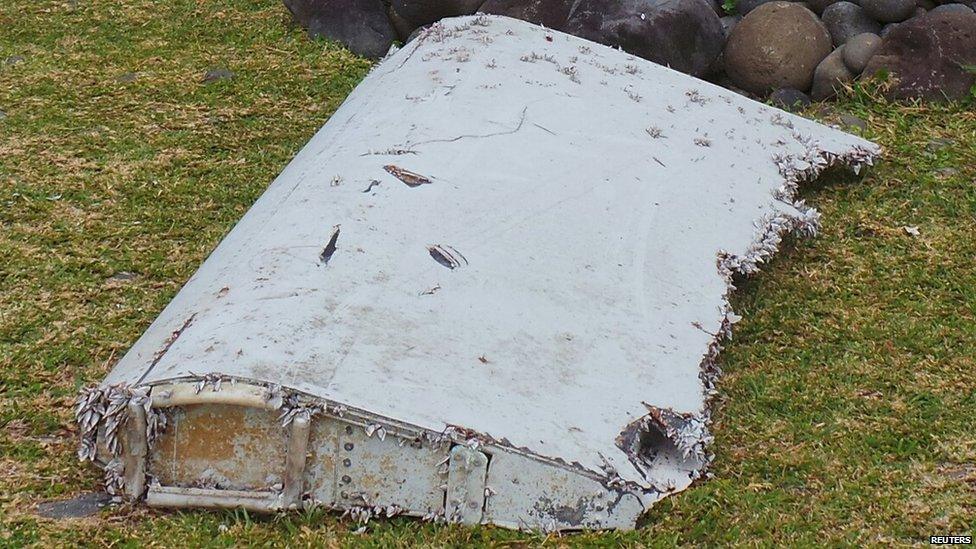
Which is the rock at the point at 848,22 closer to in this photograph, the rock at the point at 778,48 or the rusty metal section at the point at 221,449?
the rock at the point at 778,48

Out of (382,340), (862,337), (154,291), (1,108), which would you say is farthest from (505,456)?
(1,108)

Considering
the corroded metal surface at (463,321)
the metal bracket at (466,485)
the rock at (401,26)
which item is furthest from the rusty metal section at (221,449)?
the rock at (401,26)

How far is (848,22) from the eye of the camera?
5.73m

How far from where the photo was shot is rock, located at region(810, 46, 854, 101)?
5.58 meters

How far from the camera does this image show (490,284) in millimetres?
3070

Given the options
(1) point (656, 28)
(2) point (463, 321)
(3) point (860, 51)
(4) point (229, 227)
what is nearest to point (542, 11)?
(1) point (656, 28)

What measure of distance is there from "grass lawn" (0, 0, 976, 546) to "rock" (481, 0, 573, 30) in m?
0.90

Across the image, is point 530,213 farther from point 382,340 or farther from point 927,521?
point 927,521

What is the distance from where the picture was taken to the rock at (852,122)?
527 cm

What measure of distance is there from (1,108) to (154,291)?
2193 millimetres

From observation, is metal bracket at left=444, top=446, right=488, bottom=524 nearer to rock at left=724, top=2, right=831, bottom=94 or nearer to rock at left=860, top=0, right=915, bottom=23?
rock at left=724, top=2, right=831, bottom=94

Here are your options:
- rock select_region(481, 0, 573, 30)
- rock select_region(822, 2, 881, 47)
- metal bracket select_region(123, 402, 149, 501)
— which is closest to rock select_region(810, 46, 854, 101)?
rock select_region(822, 2, 881, 47)

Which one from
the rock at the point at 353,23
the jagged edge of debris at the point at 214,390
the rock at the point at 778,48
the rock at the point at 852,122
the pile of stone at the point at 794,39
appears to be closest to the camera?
the jagged edge of debris at the point at 214,390

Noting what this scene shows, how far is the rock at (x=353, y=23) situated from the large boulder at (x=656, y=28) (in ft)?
4.05
